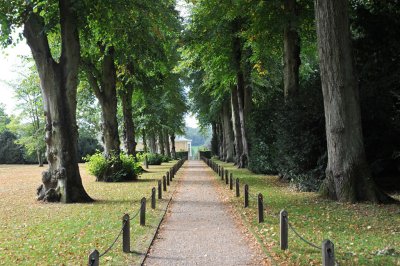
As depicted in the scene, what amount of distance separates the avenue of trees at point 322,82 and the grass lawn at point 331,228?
111 centimetres

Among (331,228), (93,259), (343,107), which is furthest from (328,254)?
(343,107)

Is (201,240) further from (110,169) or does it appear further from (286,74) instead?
(110,169)

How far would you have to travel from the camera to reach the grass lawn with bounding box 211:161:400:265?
7.34 m

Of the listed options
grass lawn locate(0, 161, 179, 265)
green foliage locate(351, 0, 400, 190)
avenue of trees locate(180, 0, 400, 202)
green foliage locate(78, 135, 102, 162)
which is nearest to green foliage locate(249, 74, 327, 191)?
avenue of trees locate(180, 0, 400, 202)

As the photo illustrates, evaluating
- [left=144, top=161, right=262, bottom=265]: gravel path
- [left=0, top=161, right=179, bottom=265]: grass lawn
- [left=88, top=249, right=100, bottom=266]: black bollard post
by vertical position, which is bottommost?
[left=144, top=161, right=262, bottom=265]: gravel path

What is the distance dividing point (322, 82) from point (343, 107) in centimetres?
117

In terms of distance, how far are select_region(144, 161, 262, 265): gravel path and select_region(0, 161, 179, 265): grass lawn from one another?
357 mm

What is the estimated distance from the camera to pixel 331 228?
9617 millimetres

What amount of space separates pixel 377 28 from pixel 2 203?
53.4ft

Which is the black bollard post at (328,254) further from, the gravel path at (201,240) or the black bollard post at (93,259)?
the black bollard post at (93,259)

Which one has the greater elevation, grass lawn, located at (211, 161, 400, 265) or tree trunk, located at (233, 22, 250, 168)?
tree trunk, located at (233, 22, 250, 168)

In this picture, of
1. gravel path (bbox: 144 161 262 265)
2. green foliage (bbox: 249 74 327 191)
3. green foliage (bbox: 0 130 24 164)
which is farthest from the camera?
green foliage (bbox: 0 130 24 164)

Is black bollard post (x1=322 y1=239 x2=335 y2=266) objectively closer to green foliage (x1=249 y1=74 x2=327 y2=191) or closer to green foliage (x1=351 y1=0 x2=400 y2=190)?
green foliage (x1=351 y1=0 x2=400 y2=190)

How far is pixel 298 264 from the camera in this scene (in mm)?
7012
